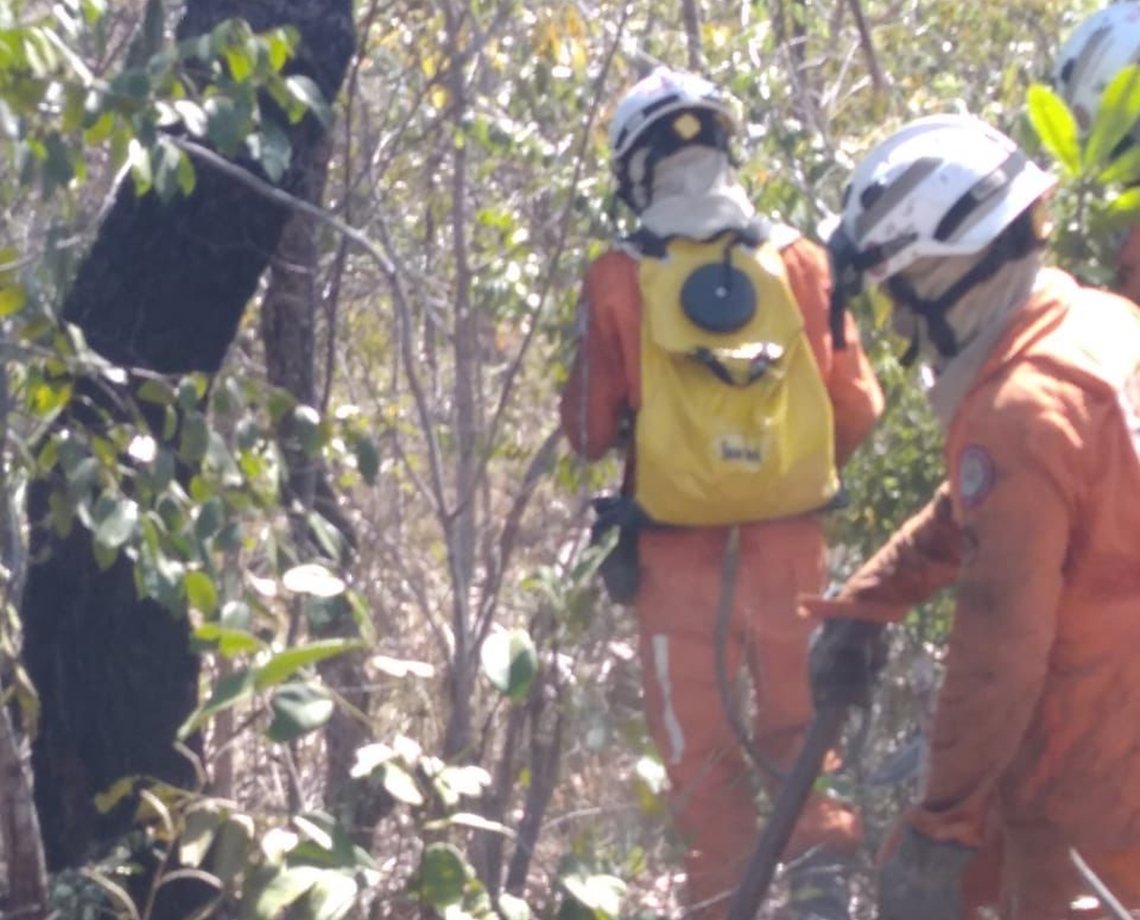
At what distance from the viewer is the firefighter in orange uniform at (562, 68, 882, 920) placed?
457 centimetres

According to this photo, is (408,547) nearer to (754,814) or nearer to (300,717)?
(754,814)

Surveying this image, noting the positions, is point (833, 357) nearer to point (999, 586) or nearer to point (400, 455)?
point (400, 455)

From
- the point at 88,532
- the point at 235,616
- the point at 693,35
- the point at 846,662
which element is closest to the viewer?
the point at 235,616

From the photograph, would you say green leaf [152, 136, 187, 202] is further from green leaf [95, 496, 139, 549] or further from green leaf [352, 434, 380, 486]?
green leaf [352, 434, 380, 486]

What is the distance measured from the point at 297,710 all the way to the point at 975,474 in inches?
39.1

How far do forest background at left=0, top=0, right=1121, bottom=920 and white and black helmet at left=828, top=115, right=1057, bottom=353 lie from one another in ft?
0.84

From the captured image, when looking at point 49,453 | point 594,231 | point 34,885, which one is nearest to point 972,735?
point 49,453

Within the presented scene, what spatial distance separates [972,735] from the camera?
2998mm

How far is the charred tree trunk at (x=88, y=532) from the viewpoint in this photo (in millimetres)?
4004

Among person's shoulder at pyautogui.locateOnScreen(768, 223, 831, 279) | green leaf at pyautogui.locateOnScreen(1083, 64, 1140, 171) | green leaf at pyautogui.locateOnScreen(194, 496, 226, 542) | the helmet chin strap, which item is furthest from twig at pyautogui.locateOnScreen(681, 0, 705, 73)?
green leaf at pyautogui.locateOnScreen(194, 496, 226, 542)

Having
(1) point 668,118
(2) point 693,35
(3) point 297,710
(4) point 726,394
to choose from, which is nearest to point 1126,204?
(4) point 726,394

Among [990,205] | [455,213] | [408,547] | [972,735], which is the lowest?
[972,735]

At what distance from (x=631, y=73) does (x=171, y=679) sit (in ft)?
8.80

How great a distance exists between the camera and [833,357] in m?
4.68
